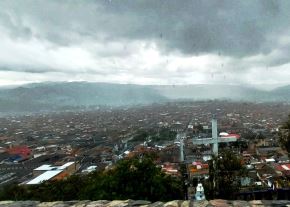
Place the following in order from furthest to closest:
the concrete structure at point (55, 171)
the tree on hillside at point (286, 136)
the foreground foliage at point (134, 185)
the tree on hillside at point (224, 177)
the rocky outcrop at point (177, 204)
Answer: the concrete structure at point (55, 171)
the tree on hillside at point (286, 136)
the tree on hillside at point (224, 177)
the foreground foliage at point (134, 185)
the rocky outcrop at point (177, 204)

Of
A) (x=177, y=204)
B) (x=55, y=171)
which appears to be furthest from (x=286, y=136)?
(x=55, y=171)

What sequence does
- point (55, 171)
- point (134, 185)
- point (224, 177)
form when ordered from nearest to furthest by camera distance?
point (134, 185) → point (224, 177) → point (55, 171)

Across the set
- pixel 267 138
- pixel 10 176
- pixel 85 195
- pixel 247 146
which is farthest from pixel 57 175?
pixel 267 138

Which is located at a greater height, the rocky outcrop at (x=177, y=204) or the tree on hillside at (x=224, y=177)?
the rocky outcrop at (x=177, y=204)

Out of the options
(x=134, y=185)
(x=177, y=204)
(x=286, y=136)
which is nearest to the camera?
(x=177, y=204)

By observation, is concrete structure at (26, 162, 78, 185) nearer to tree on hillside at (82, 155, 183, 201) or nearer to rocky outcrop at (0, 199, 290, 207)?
tree on hillside at (82, 155, 183, 201)

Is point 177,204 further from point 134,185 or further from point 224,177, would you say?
point 224,177

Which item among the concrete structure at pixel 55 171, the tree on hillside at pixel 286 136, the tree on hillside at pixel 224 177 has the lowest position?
the concrete structure at pixel 55 171

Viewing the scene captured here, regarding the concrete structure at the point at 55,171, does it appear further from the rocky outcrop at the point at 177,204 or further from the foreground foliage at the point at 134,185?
the rocky outcrop at the point at 177,204

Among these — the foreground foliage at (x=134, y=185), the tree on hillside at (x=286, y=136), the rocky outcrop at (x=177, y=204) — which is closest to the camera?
the rocky outcrop at (x=177, y=204)

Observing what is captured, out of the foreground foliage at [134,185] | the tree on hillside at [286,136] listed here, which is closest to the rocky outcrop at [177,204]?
the foreground foliage at [134,185]

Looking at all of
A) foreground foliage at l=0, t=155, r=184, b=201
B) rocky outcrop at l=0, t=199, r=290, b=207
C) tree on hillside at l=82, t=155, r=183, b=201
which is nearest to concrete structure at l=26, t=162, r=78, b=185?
foreground foliage at l=0, t=155, r=184, b=201
